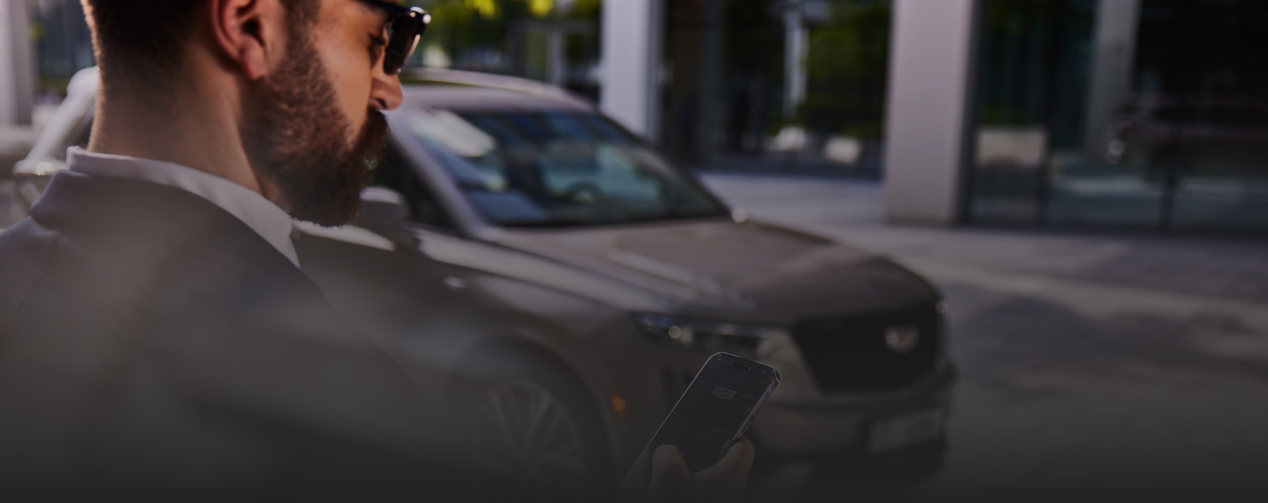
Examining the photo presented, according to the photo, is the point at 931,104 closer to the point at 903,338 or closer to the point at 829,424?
the point at 903,338

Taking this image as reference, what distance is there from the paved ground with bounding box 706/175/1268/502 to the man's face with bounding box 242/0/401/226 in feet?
9.73

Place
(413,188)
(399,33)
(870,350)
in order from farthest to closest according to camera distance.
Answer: (413,188)
(870,350)
(399,33)

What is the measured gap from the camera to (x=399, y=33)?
1329mm

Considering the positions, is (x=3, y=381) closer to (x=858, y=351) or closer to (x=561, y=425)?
(x=561, y=425)

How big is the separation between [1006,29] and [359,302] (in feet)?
36.1

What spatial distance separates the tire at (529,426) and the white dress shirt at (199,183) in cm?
240


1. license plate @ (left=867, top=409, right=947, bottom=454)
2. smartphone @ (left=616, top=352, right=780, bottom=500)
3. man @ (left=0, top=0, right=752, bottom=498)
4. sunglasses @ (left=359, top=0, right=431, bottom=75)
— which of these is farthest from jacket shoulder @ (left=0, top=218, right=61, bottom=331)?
license plate @ (left=867, top=409, right=947, bottom=454)

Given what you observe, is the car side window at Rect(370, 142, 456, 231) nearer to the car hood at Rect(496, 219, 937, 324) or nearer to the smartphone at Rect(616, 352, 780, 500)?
the car hood at Rect(496, 219, 937, 324)

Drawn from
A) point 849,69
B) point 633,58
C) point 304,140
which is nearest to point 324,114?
point 304,140

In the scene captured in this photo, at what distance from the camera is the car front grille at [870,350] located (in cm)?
350

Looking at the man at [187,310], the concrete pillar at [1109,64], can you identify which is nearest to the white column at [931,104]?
the concrete pillar at [1109,64]

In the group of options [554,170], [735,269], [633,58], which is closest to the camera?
[735,269]

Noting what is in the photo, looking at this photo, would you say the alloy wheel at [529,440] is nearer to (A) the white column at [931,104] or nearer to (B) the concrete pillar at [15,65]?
(A) the white column at [931,104]

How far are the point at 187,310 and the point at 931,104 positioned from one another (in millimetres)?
12336
